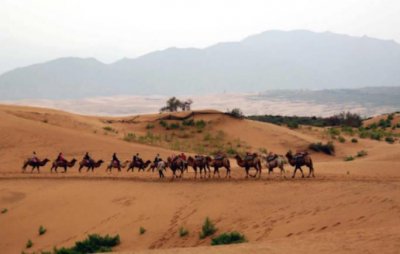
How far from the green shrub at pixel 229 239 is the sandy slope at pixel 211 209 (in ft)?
0.94

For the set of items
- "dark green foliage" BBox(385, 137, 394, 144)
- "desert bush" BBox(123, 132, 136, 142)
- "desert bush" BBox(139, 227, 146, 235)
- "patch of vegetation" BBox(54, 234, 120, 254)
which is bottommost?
"patch of vegetation" BBox(54, 234, 120, 254)

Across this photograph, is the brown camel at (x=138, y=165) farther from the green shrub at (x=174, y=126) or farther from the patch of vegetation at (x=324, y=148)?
the green shrub at (x=174, y=126)

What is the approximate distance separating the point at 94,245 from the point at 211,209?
4.06 meters

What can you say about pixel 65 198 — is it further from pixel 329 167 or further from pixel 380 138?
pixel 380 138

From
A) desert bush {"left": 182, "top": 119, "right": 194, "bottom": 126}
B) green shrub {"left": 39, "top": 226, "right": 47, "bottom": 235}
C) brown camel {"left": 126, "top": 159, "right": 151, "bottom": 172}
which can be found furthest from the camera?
desert bush {"left": 182, "top": 119, "right": 194, "bottom": 126}

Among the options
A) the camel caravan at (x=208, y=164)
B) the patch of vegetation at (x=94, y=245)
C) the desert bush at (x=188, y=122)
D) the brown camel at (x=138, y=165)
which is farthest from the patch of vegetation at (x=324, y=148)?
the patch of vegetation at (x=94, y=245)

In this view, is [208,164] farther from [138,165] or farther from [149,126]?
[149,126]

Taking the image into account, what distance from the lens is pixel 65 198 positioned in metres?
19.9

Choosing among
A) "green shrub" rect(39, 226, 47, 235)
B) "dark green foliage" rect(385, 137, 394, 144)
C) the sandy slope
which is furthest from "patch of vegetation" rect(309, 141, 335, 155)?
"green shrub" rect(39, 226, 47, 235)

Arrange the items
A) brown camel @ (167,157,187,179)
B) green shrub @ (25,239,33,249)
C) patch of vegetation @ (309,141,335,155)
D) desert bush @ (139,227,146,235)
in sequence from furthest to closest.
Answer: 1. patch of vegetation @ (309,141,335,155)
2. brown camel @ (167,157,187,179)
3. green shrub @ (25,239,33,249)
4. desert bush @ (139,227,146,235)

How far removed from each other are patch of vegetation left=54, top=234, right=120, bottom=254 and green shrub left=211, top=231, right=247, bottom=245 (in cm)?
326

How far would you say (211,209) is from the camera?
16.2 meters

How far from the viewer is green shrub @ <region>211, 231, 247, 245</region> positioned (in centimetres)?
1264

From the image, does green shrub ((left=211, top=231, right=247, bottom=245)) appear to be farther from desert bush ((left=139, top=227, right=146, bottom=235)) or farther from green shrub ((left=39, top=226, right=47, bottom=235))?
green shrub ((left=39, top=226, right=47, bottom=235))
